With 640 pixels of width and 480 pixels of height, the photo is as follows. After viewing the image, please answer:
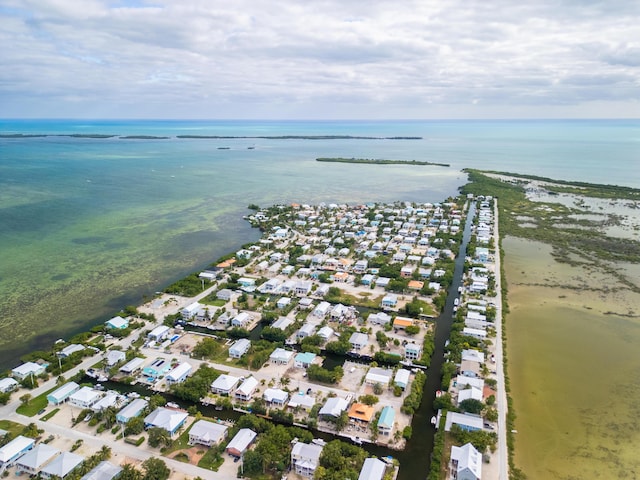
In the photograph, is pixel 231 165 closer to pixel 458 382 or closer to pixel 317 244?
pixel 317 244

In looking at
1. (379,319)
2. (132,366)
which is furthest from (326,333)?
(132,366)

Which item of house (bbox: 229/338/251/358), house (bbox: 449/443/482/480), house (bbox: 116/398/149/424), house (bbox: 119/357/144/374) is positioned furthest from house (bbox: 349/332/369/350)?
house (bbox: 119/357/144/374)

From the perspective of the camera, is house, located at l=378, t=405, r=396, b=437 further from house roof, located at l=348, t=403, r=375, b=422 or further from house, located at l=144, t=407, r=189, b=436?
house, located at l=144, t=407, r=189, b=436

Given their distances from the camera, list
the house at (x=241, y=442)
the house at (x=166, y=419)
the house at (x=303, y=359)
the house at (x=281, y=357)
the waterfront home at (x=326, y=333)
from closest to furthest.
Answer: the house at (x=241, y=442), the house at (x=166, y=419), the house at (x=303, y=359), the house at (x=281, y=357), the waterfront home at (x=326, y=333)

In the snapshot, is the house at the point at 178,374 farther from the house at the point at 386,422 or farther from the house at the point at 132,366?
the house at the point at 386,422

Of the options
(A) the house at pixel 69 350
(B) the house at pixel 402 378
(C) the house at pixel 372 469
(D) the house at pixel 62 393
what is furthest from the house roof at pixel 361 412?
(A) the house at pixel 69 350
